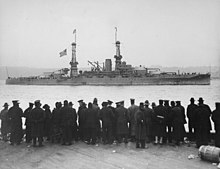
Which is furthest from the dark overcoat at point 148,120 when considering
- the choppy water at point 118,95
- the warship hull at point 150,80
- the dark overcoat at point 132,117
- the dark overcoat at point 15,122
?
the warship hull at point 150,80

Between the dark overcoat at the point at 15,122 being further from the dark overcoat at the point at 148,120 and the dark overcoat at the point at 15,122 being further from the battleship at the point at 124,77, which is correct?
the battleship at the point at 124,77

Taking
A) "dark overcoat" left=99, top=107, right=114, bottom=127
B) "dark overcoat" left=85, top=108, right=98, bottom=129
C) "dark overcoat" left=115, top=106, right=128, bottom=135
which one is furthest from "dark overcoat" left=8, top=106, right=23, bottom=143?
"dark overcoat" left=115, top=106, right=128, bottom=135

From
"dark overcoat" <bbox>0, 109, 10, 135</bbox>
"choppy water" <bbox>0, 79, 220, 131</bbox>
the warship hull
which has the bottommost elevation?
"choppy water" <bbox>0, 79, 220, 131</bbox>

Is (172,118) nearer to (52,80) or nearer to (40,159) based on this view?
(40,159)

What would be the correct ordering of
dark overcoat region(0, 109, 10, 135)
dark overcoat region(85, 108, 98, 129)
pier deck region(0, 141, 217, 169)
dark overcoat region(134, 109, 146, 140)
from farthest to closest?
dark overcoat region(0, 109, 10, 135), dark overcoat region(85, 108, 98, 129), dark overcoat region(134, 109, 146, 140), pier deck region(0, 141, 217, 169)

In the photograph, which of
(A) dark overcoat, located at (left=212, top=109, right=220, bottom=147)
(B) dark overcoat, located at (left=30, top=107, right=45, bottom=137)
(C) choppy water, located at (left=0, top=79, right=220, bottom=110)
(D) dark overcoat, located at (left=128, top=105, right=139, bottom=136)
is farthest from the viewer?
(C) choppy water, located at (left=0, top=79, right=220, bottom=110)

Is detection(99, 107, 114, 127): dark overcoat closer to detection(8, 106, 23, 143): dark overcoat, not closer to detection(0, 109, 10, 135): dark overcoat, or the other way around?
detection(8, 106, 23, 143): dark overcoat

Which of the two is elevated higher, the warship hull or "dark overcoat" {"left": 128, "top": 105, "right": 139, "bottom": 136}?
the warship hull

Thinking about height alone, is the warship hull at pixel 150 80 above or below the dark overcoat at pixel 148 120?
above

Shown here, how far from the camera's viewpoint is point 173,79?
59938mm

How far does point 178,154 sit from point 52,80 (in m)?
72.8

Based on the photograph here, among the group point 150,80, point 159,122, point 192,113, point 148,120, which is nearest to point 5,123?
point 148,120

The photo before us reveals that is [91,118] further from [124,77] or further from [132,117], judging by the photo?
[124,77]

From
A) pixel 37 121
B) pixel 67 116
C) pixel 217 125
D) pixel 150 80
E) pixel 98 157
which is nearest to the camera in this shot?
pixel 98 157
